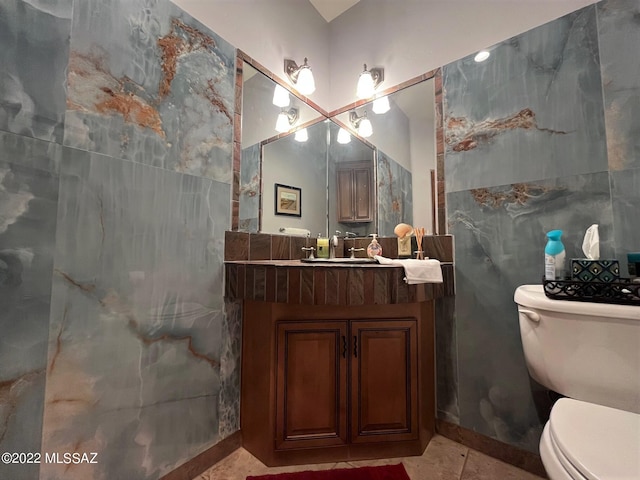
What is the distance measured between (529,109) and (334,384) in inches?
62.9

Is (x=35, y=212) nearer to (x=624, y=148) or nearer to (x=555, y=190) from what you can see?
(x=555, y=190)

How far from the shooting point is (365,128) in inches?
76.5

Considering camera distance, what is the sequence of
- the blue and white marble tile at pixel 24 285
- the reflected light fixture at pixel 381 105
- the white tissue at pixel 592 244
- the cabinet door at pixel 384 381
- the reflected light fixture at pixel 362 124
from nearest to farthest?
the blue and white marble tile at pixel 24 285 → the white tissue at pixel 592 244 → the cabinet door at pixel 384 381 → the reflected light fixture at pixel 381 105 → the reflected light fixture at pixel 362 124

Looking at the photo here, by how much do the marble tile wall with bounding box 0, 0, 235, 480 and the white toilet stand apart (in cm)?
128

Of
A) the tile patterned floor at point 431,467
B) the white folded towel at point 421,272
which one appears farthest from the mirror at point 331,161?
the tile patterned floor at point 431,467

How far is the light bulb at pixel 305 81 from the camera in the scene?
1.85 m

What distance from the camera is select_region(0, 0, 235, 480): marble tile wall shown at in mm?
812

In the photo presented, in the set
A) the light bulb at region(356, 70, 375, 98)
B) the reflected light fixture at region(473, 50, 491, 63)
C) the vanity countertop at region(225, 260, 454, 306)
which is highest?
the light bulb at region(356, 70, 375, 98)

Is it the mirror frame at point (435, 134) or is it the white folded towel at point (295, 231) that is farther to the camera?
the white folded towel at point (295, 231)

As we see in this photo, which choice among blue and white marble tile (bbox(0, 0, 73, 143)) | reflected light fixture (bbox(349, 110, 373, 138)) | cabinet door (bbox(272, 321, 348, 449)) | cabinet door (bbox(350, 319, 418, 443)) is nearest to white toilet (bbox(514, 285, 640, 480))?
cabinet door (bbox(350, 319, 418, 443))

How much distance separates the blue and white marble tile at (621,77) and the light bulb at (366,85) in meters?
1.12

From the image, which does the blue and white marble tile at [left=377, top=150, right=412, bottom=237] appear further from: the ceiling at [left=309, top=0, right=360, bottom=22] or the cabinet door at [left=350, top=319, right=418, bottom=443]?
the ceiling at [left=309, top=0, right=360, bottom=22]

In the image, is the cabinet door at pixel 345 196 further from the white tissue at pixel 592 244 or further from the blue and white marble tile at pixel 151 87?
the white tissue at pixel 592 244

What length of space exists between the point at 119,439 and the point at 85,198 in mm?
878
